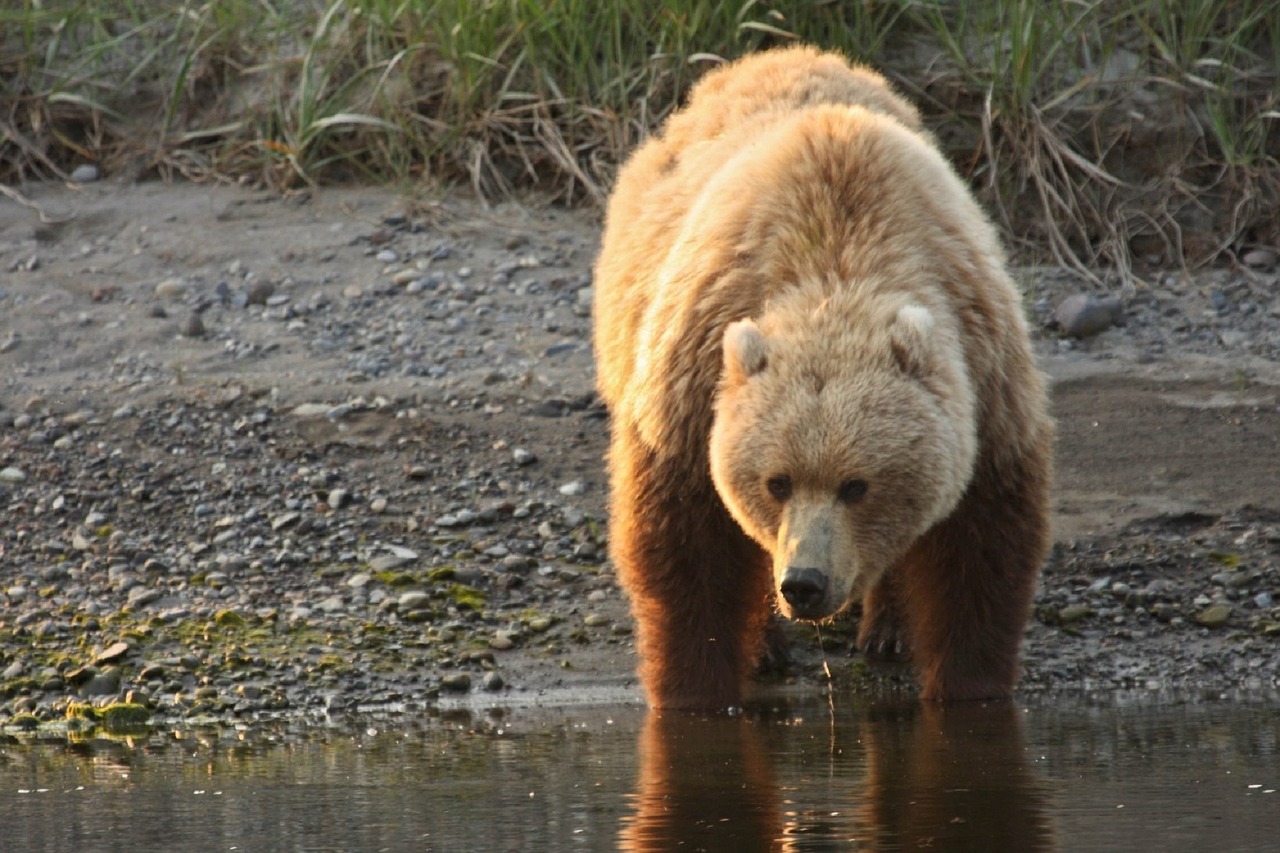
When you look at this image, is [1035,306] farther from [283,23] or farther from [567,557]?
[283,23]

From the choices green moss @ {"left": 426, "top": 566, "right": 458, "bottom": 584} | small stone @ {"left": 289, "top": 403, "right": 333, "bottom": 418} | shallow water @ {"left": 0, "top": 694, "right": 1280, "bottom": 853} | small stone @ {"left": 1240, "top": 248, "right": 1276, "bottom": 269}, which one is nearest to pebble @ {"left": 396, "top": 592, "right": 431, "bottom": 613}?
green moss @ {"left": 426, "top": 566, "right": 458, "bottom": 584}

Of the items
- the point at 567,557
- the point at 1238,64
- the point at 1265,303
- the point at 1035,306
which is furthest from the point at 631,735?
the point at 1238,64

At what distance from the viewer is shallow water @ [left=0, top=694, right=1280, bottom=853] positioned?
14.9 feet

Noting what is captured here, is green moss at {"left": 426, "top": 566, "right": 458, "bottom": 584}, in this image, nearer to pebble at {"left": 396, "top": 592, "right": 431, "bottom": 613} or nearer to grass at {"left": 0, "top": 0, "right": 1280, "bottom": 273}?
pebble at {"left": 396, "top": 592, "right": 431, "bottom": 613}

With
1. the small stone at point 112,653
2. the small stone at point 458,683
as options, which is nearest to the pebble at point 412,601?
the small stone at point 458,683

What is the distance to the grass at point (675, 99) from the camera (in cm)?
1009

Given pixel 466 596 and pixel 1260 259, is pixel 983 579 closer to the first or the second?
pixel 466 596

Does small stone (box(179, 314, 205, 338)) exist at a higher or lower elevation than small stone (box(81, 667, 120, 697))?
higher

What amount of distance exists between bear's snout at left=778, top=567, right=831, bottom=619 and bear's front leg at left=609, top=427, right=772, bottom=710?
0.73 meters

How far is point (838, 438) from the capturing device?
5398 mm

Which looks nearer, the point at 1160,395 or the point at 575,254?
the point at 1160,395

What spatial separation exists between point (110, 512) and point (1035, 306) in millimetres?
4497

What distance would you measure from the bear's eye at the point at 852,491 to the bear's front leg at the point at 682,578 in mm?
647

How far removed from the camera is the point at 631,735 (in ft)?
19.4
